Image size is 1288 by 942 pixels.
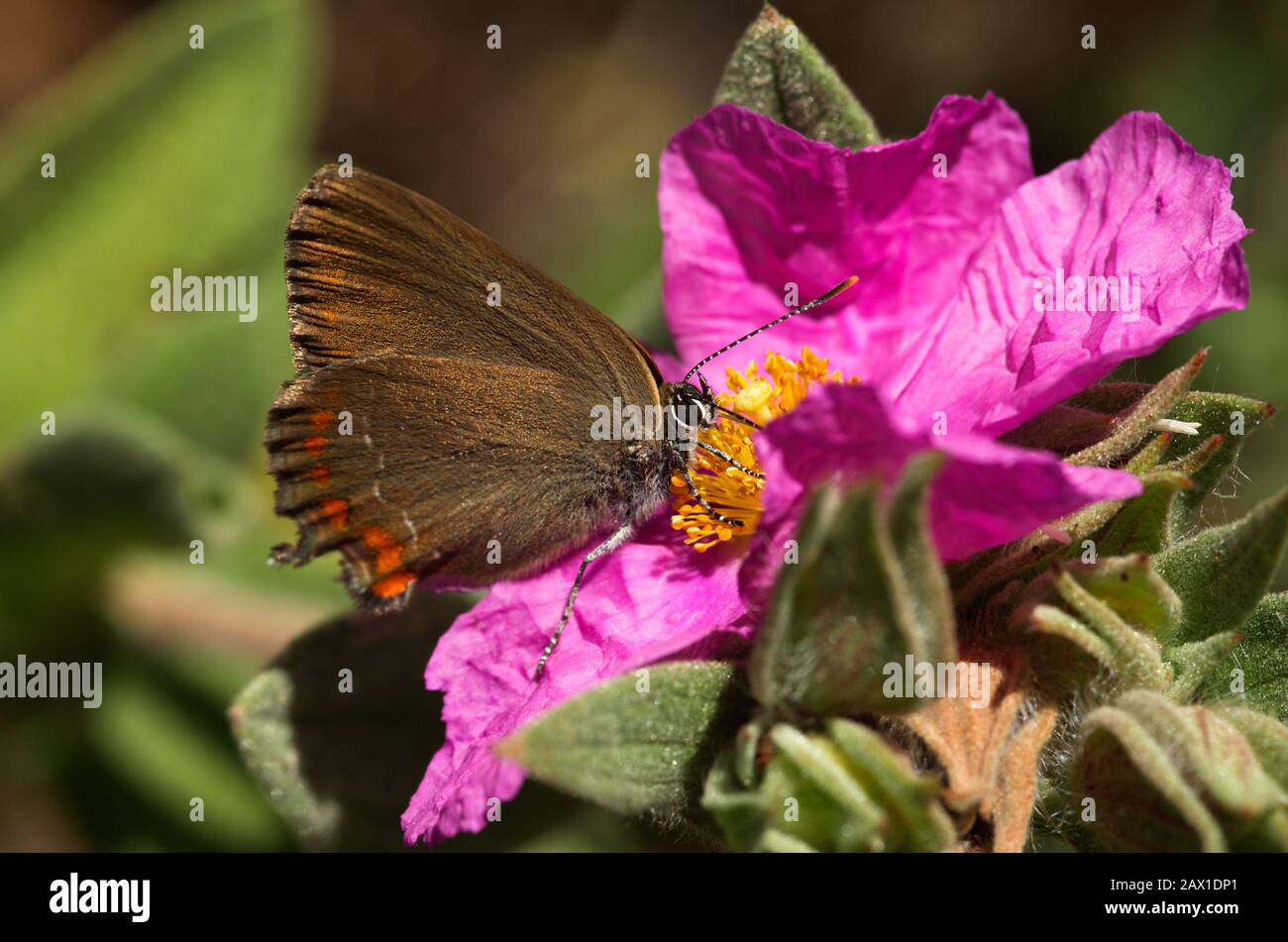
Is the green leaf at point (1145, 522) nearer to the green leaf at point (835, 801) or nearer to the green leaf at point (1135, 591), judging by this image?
the green leaf at point (1135, 591)

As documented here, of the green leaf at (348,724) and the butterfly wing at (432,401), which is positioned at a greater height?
the butterfly wing at (432,401)

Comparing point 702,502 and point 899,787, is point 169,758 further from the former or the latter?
point 899,787

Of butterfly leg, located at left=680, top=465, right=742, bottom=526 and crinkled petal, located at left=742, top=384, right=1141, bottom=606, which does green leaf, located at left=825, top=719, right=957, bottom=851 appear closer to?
crinkled petal, located at left=742, top=384, right=1141, bottom=606

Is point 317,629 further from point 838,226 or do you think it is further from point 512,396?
point 838,226

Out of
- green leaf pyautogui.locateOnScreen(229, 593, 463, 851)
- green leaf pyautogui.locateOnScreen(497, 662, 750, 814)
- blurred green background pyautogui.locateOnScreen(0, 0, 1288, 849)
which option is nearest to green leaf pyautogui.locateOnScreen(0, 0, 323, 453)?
blurred green background pyautogui.locateOnScreen(0, 0, 1288, 849)

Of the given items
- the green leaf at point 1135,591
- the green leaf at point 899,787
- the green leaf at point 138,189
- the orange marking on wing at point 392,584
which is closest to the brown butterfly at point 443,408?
the orange marking on wing at point 392,584

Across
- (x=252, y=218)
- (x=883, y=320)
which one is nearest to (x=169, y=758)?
(x=252, y=218)
